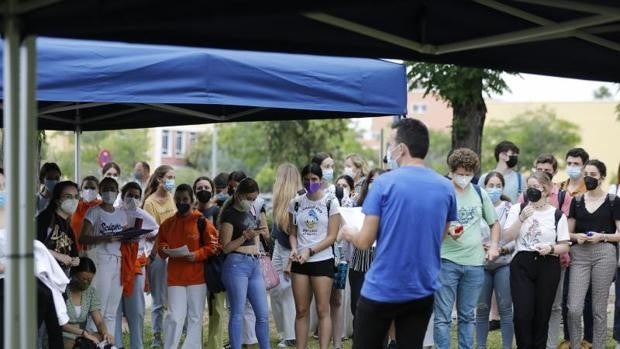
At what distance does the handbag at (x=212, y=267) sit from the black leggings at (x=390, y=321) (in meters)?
3.22

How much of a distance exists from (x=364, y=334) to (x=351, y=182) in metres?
5.64

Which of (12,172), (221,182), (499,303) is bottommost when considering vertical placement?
(499,303)

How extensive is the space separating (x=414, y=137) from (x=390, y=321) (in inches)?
43.2

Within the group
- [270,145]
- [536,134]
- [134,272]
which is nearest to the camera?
[134,272]

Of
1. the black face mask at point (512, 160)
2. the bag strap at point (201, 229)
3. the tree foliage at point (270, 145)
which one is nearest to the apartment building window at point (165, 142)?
the tree foliage at point (270, 145)

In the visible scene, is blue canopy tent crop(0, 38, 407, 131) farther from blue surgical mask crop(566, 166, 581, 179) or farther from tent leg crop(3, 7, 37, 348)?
blue surgical mask crop(566, 166, 581, 179)

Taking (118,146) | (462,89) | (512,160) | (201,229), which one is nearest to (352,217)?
(201,229)

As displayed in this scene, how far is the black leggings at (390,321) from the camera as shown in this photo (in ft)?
19.2

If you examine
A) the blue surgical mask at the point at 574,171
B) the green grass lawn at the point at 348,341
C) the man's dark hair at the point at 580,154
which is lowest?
the green grass lawn at the point at 348,341

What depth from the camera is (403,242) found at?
577 cm

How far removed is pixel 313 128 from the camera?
128ft

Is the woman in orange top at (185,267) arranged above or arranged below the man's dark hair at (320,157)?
below

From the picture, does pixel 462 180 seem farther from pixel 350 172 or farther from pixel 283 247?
pixel 350 172

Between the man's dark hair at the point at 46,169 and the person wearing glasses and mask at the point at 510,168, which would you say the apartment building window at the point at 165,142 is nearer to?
the man's dark hair at the point at 46,169
